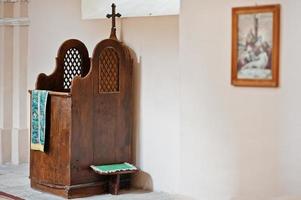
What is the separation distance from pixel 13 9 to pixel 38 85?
1828 mm

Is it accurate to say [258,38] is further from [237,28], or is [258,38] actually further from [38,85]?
[38,85]

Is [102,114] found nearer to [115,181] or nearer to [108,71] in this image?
[108,71]

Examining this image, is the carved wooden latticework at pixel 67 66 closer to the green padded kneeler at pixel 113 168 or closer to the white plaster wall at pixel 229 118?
the green padded kneeler at pixel 113 168

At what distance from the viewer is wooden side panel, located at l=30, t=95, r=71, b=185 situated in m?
5.04

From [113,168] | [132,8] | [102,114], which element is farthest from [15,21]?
[113,168]

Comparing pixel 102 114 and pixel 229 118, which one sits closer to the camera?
pixel 229 118

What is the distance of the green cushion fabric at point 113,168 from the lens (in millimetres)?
5083

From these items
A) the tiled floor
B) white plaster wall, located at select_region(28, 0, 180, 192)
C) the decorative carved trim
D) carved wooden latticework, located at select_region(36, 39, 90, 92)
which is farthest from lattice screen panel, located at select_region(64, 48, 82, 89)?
the decorative carved trim

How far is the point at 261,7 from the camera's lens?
356 cm

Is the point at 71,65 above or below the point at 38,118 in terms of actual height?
above

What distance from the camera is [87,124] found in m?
5.13

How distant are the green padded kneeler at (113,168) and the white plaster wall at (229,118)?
104 centimetres

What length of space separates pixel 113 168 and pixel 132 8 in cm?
154

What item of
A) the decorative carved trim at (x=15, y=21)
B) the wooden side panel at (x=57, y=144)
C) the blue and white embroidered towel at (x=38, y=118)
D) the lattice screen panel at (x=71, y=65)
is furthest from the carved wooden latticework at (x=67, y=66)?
the decorative carved trim at (x=15, y=21)
